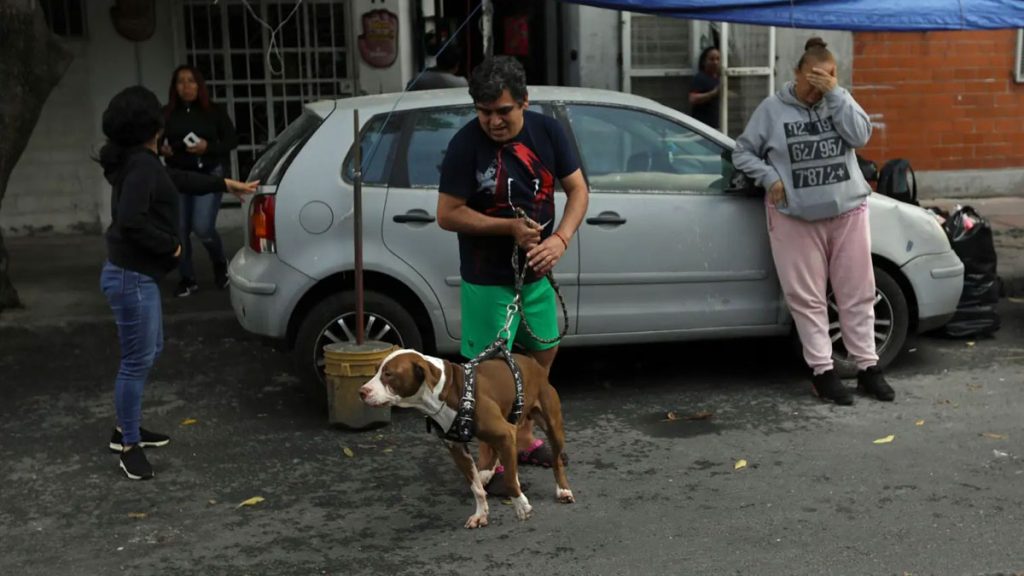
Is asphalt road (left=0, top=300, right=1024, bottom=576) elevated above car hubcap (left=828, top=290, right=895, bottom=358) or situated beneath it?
situated beneath

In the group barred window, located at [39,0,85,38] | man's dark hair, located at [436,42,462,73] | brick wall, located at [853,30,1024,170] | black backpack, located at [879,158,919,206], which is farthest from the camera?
brick wall, located at [853,30,1024,170]

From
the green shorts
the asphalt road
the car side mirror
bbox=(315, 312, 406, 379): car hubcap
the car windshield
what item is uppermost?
the car windshield

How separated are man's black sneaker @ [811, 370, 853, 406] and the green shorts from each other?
1.91m

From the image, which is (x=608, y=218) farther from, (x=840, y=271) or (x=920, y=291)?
(x=920, y=291)

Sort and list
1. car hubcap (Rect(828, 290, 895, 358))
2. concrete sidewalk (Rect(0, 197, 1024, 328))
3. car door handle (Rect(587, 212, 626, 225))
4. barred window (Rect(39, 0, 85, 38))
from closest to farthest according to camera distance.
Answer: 1. car door handle (Rect(587, 212, 626, 225))
2. car hubcap (Rect(828, 290, 895, 358))
3. concrete sidewalk (Rect(0, 197, 1024, 328))
4. barred window (Rect(39, 0, 85, 38))

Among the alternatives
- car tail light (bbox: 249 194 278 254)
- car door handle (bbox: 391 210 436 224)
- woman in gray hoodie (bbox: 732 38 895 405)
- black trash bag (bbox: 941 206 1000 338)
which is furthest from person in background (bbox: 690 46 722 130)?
car tail light (bbox: 249 194 278 254)

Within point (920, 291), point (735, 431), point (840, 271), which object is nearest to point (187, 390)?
point (735, 431)

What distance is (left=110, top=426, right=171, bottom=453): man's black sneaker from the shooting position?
5645 millimetres

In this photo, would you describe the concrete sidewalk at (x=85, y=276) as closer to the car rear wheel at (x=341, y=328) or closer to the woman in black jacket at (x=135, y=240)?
the car rear wheel at (x=341, y=328)

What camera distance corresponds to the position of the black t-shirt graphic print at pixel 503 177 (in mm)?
4762

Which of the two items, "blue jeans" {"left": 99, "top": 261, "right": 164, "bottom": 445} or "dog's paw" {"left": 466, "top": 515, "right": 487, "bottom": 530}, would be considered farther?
"blue jeans" {"left": 99, "top": 261, "right": 164, "bottom": 445}

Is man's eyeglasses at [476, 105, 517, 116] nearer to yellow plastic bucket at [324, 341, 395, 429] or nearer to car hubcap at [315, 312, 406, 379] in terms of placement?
yellow plastic bucket at [324, 341, 395, 429]

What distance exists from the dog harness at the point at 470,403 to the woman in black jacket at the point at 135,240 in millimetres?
1470

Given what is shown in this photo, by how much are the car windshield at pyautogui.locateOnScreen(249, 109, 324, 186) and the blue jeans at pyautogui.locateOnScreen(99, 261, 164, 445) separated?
107 centimetres
